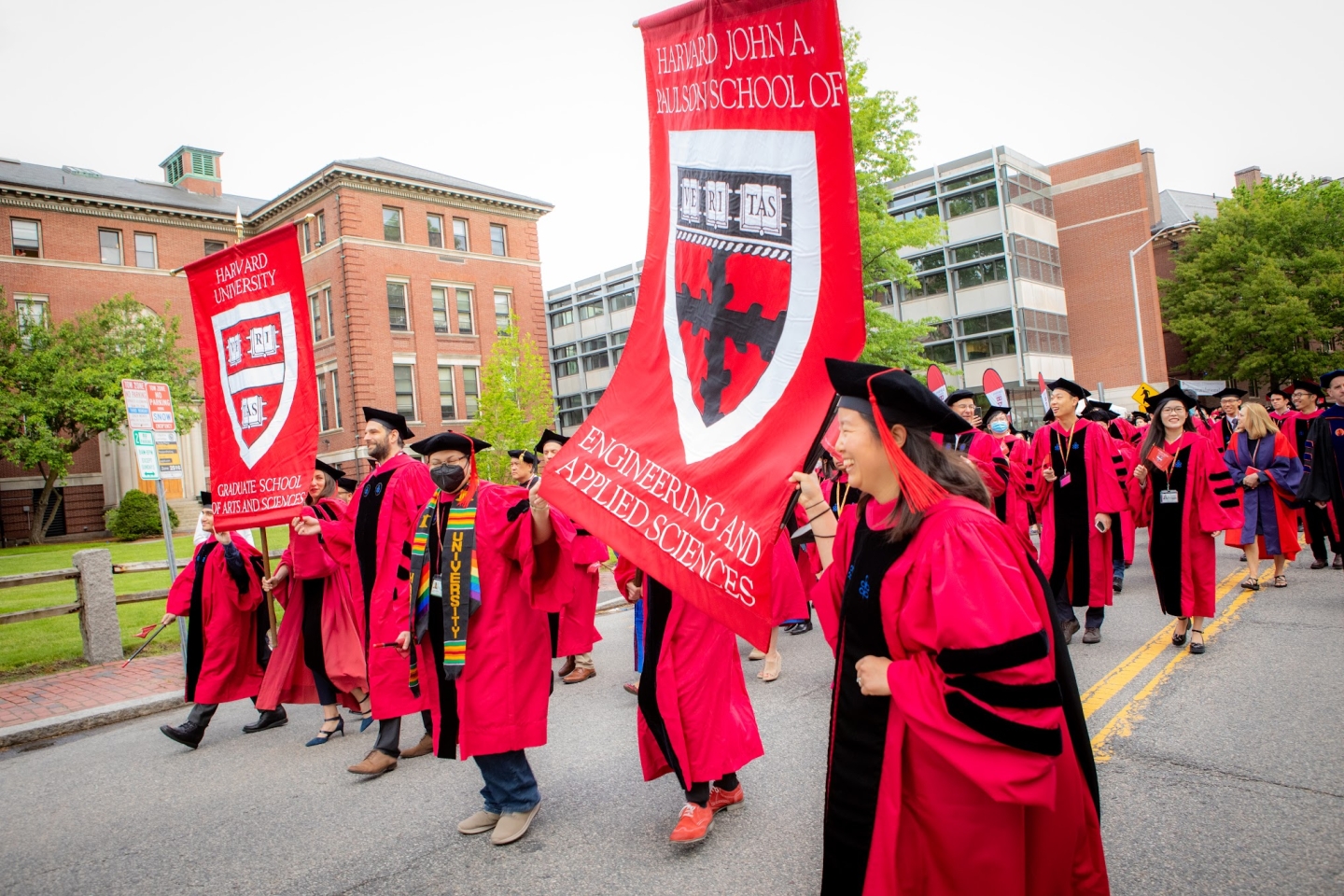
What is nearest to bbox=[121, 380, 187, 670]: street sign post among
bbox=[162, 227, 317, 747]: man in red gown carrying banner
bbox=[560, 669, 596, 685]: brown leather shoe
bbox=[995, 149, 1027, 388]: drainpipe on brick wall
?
bbox=[162, 227, 317, 747]: man in red gown carrying banner

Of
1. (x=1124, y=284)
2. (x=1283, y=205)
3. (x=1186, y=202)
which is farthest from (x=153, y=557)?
(x=1186, y=202)

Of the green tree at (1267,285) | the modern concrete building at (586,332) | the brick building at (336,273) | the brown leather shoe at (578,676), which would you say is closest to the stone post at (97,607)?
the brown leather shoe at (578,676)

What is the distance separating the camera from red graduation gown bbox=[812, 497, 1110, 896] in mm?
1937

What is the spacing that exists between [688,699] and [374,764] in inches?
96.2

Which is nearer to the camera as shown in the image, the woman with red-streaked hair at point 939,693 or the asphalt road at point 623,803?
the woman with red-streaked hair at point 939,693

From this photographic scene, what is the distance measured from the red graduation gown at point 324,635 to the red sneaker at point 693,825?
10.3 feet

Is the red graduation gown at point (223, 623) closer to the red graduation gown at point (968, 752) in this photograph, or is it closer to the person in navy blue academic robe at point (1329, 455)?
the red graduation gown at point (968, 752)

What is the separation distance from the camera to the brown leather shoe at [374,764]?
507cm

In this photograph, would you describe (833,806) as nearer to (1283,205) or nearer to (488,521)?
(488,521)

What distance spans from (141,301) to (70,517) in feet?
32.1

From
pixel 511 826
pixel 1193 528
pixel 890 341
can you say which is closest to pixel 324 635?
pixel 511 826

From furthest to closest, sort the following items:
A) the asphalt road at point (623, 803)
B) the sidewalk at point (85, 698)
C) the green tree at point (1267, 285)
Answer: the green tree at point (1267, 285)
the sidewalk at point (85, 698)
the asphalt road at point (623, 803)

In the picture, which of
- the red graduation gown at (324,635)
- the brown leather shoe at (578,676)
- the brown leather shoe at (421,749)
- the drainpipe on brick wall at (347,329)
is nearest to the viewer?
the brown leather shoe at (421,749)

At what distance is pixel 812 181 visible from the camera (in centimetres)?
260
